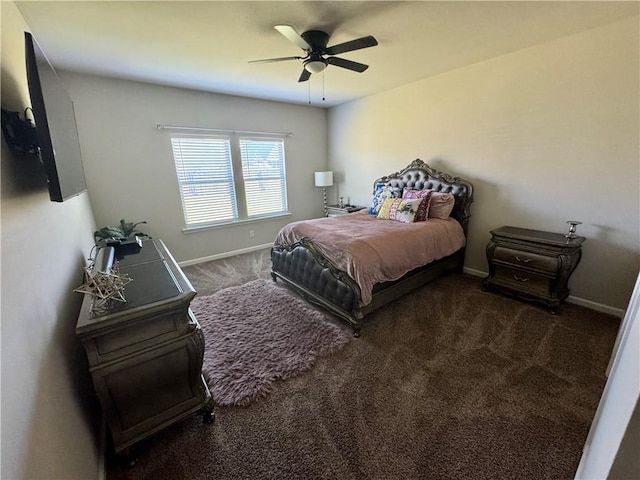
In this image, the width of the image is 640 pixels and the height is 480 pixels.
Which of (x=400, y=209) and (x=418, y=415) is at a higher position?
(x=400, y=209)

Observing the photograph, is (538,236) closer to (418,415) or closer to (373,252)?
(373,252)

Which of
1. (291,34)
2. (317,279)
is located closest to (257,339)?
(317,279)

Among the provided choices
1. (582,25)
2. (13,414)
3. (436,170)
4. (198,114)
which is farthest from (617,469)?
(198,114)

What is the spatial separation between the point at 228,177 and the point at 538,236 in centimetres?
415

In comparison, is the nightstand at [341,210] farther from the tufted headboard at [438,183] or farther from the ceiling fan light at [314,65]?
the ceiling fan light at [314,65]

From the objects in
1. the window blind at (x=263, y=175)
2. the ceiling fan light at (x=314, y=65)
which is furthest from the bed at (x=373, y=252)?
the window blind at (x=263, y=175)

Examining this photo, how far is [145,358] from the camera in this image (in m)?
1.28

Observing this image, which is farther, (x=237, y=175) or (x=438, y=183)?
(x=237, y=175)

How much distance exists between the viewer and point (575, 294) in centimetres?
278

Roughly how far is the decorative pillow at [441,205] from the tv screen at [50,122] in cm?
341

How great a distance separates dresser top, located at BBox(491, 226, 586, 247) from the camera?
8.11 ft

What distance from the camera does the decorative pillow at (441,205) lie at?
334 centimetres

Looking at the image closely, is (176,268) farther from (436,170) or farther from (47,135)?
(436,170)

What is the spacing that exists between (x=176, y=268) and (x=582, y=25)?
389 centimetres
